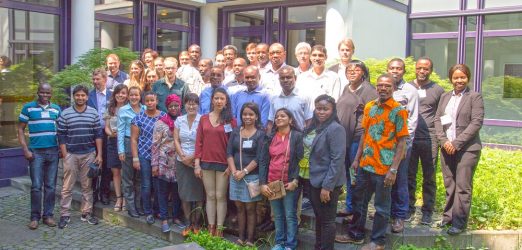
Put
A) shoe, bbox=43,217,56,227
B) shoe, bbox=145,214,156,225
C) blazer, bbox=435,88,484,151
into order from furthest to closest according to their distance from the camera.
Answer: shoe, bbox=43,217,56,227 < shoe, bbox=145,214,156,225 < blazer, bbox=435,88,484,151

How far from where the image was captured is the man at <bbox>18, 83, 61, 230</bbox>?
6.39 meters

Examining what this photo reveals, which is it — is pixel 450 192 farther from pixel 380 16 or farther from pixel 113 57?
pixel 380 16

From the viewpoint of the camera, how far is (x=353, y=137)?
5484mm

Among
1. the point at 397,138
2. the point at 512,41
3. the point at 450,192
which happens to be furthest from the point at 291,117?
the point at 512,41

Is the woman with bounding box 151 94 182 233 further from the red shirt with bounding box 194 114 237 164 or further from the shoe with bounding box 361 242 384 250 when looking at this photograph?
the shoe with bounding box 361 242 384 250

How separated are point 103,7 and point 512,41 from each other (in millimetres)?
9088

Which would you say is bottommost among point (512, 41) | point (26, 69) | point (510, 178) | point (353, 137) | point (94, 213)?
point (94, 213)

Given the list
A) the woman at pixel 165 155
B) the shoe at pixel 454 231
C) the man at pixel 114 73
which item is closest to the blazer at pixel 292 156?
the woman at pixel 165 155

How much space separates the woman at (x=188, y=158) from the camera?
584 centimetres

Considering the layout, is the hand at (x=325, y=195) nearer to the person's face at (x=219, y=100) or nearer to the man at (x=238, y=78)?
the person's face at (x=219, y=100)

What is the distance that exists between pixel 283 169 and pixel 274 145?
0.27 metres

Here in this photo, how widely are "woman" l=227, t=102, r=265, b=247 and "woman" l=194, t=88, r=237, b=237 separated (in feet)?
0.55

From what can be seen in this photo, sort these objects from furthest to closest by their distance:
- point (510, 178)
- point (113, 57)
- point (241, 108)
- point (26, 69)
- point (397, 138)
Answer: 1. point (26, 69)
2. point (113, 57)
3. point (510, 178)
4. point (241, 108)
5. point (397, 138)

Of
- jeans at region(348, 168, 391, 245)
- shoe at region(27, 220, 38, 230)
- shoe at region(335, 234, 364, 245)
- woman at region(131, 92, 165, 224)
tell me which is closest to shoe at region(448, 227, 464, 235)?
jeans at region(348, 168, 391, 245)
